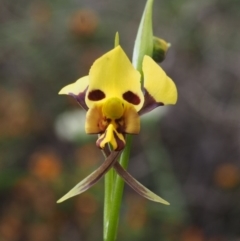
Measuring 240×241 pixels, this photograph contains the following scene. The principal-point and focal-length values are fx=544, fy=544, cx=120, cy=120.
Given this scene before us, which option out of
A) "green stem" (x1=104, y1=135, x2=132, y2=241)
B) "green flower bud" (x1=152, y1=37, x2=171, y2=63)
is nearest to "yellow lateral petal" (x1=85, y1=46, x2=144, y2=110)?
"green stem" (x1=104, y1=135, x2=132, y2=241)

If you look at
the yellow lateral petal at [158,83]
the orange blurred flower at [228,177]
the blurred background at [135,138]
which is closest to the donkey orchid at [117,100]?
the yellow lateral petal at [158,83]

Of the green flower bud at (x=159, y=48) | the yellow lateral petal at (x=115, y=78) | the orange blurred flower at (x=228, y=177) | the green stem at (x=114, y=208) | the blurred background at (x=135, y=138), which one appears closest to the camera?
the yellow lateral petal at (x=115, y=78)

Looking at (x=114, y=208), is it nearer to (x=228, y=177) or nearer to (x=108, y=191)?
(x=108, y=191)

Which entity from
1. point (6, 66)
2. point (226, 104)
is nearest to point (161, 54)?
point (226, 104)

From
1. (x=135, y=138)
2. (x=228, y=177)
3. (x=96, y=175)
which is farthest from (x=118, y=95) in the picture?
(x=135, y=138)

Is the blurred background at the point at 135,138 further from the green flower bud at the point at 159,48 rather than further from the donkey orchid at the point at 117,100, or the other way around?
the donkey orchid at the point at 117,100

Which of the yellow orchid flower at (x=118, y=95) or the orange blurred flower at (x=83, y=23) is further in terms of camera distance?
the orange blurred flower at (x=83, y=23)

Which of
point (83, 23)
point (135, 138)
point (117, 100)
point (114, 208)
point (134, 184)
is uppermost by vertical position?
point (117, 100)

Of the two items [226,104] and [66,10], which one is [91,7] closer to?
[66,10]
